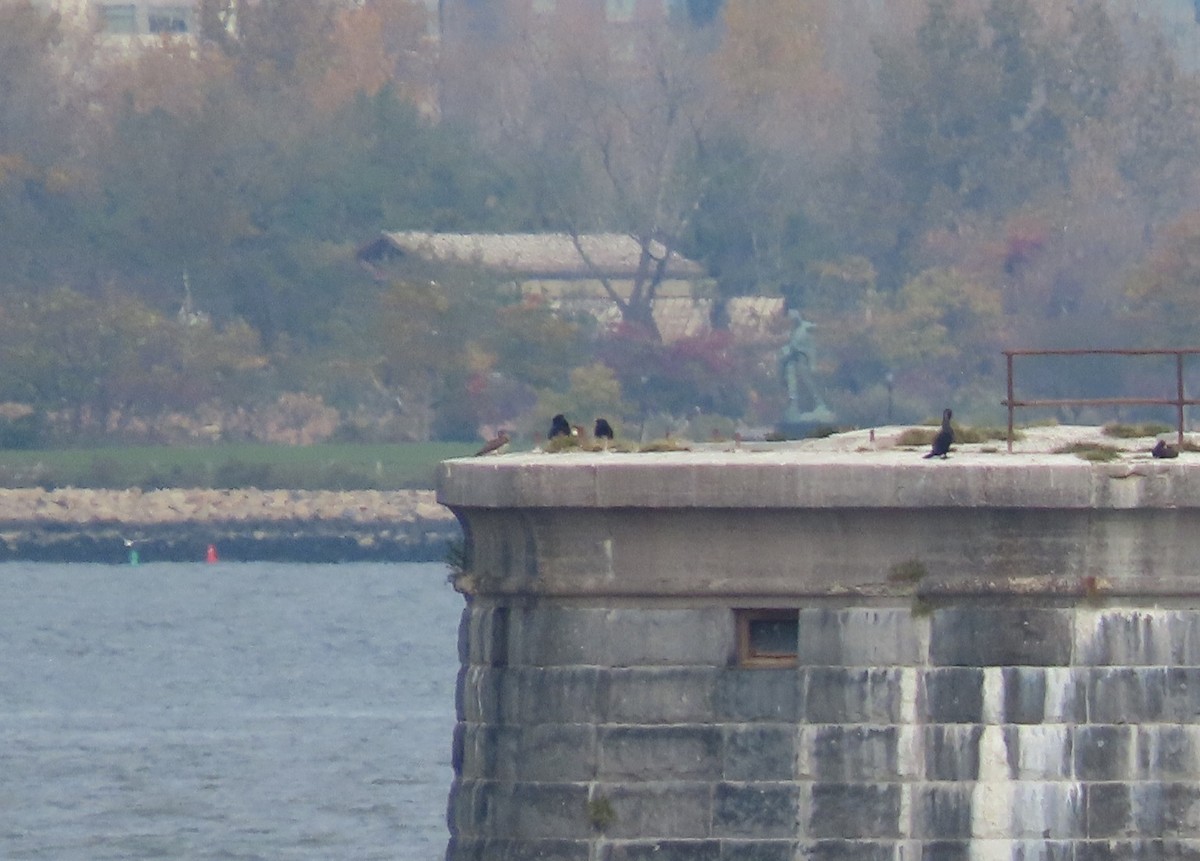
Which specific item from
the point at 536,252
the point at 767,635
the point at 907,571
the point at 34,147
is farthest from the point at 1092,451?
the point at 34,147

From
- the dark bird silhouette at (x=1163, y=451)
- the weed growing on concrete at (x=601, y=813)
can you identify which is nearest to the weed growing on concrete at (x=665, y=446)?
the weed growing on concrete at (x=601, y=813)

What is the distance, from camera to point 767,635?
1570cm

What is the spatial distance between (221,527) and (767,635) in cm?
9268

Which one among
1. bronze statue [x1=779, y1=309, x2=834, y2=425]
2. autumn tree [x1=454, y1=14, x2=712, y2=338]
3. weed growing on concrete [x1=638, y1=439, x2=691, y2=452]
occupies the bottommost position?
weed growing on concrete [x1=638, y1=439, x2=691, y2=452]

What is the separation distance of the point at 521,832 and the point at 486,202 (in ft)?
367

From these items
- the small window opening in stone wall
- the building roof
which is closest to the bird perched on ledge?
the small window opening in stone wall

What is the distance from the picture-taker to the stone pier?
15406 mm

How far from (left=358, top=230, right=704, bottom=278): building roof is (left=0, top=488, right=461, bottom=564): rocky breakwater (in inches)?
561

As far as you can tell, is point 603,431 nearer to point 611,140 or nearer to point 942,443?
point 942,443

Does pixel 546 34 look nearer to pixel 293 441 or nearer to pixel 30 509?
pixel 293 441

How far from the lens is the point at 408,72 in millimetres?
153250

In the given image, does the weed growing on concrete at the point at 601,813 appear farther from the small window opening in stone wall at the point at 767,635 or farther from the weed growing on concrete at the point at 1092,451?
the weed growing on concrete at the point at 1092,451

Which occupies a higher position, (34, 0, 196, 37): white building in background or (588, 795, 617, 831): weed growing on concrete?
(34, 0, 196, 37): white building in background

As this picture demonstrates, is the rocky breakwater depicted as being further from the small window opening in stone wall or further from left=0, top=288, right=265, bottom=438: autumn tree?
the small window opening in stone wall
